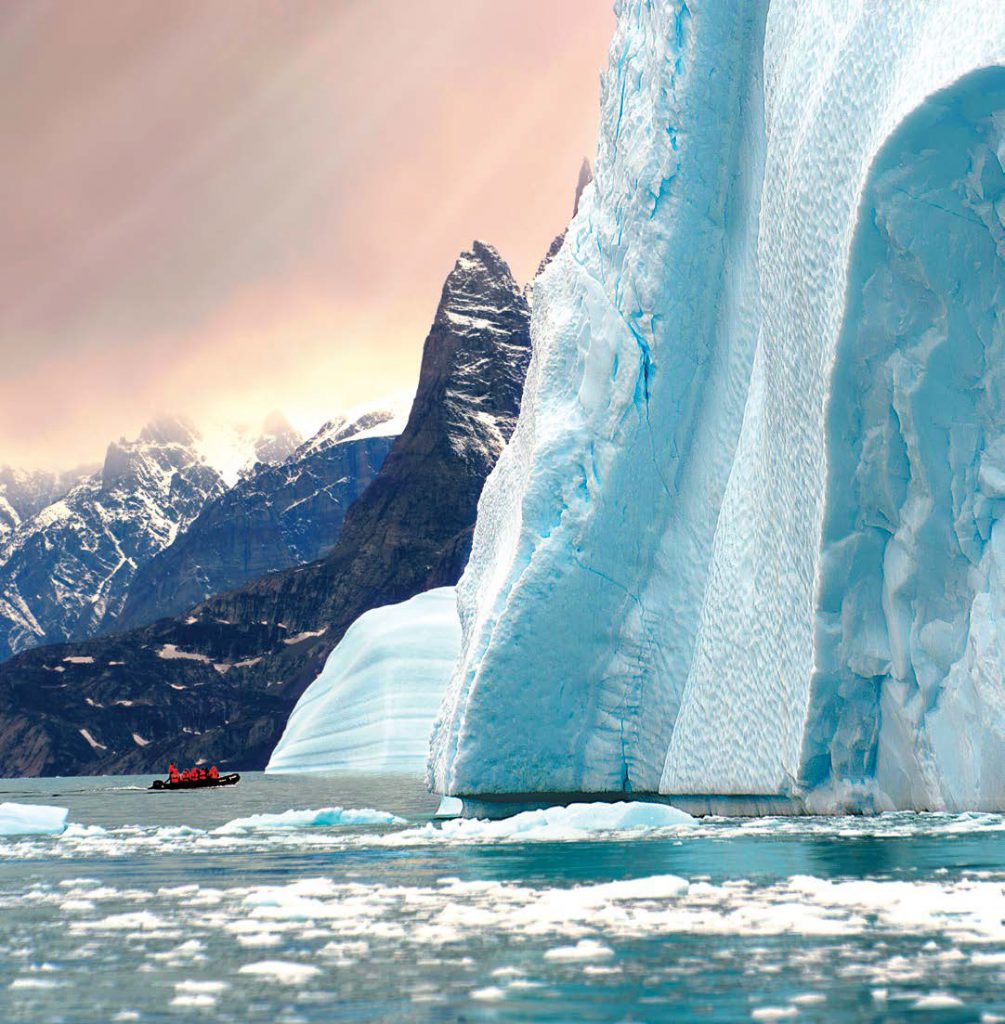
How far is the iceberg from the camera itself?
4562 cm

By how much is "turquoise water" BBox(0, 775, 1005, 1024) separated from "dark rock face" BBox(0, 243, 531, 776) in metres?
104

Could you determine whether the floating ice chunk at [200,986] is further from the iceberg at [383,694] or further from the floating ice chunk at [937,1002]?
the iceberg at [383,694]

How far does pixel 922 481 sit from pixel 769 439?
3168 millimetres

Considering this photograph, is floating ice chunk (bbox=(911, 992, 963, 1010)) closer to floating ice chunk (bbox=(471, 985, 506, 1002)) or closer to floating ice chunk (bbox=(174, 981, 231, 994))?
floating ice chunk (bbox=(471, 985, 506, 1002))

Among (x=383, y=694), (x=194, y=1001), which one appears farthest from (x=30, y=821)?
(x=383, y=694)

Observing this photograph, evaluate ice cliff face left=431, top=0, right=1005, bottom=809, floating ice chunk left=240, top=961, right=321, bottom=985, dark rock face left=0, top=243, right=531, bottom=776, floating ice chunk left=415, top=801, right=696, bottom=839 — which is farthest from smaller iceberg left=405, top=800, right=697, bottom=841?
dark rock face left=0, top=243, right=531, bottom=776

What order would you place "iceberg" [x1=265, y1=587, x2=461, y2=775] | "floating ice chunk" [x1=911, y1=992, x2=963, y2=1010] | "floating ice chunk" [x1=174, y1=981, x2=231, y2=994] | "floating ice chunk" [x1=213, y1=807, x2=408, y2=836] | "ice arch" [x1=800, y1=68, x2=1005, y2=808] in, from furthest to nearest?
"iceberg" [x1=265, y1=587, x2=461, y2=775]
"floating ice chunk" [x1=213, y1=807, x2=408, y2=836]
"ice arch" [x1=800, y1=68, x2=1005, y2=808]
"floating ice chunk" [x1=174, y1=981, x2=231, y2=994]
"floating ice chunk" [x1=911, y1=992, x2=963, y2=1010]

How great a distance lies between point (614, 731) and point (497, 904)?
46.5 feet

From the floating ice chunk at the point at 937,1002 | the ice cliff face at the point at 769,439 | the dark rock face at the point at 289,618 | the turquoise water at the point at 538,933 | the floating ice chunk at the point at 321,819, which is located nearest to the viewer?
the floating ice chunk at the point at 937,1002

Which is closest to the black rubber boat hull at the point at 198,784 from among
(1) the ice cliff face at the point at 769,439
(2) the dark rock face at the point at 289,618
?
(1) the ice cliff face at the point at 769,439

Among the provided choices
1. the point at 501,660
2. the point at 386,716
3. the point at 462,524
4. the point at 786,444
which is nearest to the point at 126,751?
the point at 462,524

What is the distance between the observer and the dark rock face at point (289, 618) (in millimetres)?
116812

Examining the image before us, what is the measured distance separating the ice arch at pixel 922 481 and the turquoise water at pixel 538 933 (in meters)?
1.83

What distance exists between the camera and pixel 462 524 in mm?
128875
